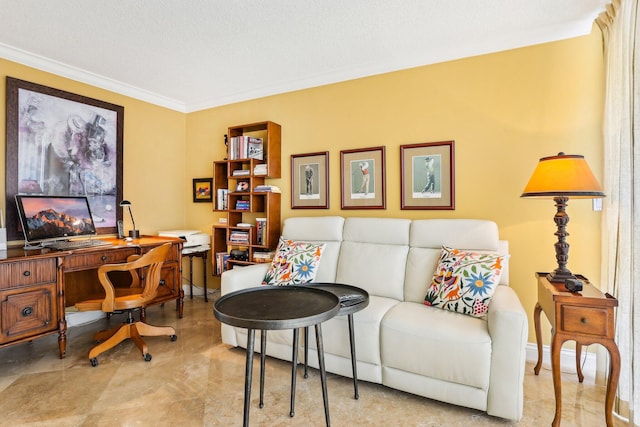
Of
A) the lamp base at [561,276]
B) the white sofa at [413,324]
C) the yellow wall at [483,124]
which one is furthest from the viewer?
the yellow wall at [483,124]

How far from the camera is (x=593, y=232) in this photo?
2426 mm

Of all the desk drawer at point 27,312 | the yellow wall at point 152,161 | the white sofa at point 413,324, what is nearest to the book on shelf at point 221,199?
the yellow wall at point 152,161

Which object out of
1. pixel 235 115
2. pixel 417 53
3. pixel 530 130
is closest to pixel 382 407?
pixel 530 130

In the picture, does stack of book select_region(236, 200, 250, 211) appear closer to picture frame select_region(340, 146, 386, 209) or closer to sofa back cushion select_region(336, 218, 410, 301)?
picture frame select_region(340, 146, 386, 209)

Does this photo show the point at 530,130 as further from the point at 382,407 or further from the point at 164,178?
the point at 164,178

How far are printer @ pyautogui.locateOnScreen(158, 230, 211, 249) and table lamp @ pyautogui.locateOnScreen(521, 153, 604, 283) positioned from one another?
3.34 meters

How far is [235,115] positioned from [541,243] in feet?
11.2

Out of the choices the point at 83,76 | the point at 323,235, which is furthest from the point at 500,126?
the point at 83,76

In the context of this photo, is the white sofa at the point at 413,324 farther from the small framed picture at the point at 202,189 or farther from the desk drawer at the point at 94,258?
the small framed picture at the point at 202,189

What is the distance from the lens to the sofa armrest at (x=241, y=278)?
2.62 metres

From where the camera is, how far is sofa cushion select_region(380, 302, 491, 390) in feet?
5.96

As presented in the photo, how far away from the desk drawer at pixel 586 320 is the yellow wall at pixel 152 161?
4.00 m

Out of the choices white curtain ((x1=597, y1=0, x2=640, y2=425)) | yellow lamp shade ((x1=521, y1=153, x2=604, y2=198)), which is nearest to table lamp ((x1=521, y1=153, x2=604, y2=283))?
yellow lamp shade ((x1=521, y1=153, x2=604, y2=198))

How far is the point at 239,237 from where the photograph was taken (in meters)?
3.67
